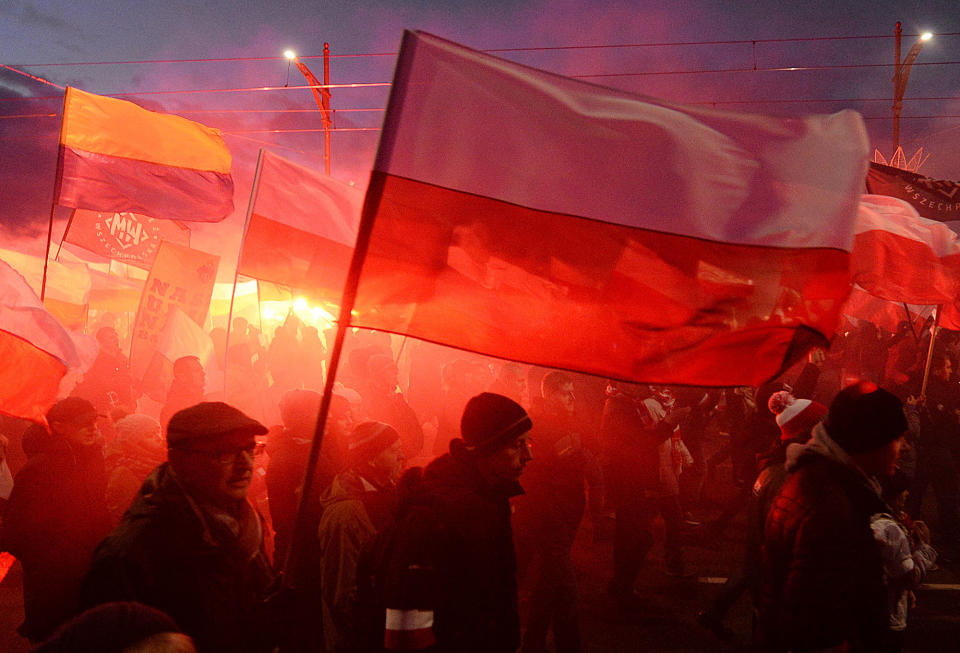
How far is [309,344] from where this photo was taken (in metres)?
12.9

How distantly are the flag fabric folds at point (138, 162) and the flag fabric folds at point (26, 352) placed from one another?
269 centimetres

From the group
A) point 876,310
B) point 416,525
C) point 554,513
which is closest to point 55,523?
point 416,525

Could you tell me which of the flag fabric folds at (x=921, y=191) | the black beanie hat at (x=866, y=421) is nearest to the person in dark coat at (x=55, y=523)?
the black beanie hat at (x=866, y=421)

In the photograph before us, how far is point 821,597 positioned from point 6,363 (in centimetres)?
545

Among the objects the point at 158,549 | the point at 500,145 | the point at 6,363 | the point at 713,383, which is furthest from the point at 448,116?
the point at 6,363

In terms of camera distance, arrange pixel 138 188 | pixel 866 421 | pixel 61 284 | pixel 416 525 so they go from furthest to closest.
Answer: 1. pixel 61 284
2. pixel 138 188
3. pixel 866 421
4. pixel 416 525

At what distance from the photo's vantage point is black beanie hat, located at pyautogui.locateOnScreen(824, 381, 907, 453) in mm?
2840

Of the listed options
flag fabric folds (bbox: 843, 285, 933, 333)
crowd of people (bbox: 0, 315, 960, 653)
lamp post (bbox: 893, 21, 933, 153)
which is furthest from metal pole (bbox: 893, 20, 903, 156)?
crowd of people (bbox: 0, 315, 960, 653)

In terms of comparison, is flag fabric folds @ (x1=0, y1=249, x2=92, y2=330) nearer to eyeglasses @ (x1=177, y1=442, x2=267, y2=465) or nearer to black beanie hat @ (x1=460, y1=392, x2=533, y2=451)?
eyeglasses @ (x1=177, y1=442, x2=267, y2=465)

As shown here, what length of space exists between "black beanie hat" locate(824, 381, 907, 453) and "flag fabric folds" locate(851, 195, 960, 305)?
456cm

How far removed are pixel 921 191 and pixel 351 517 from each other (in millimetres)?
9424

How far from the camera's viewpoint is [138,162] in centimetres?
815

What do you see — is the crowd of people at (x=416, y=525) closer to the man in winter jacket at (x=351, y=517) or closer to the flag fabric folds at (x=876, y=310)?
the man in winter jacket at (x=351, y=517)

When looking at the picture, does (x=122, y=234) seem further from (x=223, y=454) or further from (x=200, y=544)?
(x=200, y=544)
